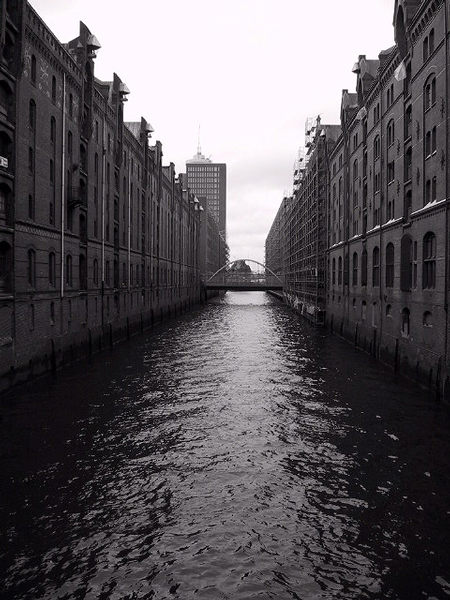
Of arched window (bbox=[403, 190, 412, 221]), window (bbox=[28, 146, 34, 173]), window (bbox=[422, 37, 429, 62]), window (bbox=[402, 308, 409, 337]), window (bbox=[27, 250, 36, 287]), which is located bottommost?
window (bbox=[402, 308, 409, 337])

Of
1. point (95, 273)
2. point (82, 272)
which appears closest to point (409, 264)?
point (82, 272)

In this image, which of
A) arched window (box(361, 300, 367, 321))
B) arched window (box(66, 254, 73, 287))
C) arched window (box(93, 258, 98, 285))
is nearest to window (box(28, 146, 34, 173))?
arched window (box(66, 254, 73, 287))

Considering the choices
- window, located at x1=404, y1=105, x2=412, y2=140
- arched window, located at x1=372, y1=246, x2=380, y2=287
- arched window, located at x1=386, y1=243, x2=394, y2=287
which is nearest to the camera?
window, located at x1=404, y1=105, x2=412, y2=140

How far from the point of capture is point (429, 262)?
20.8m

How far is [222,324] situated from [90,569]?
4438cm

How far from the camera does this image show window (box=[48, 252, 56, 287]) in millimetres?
24994

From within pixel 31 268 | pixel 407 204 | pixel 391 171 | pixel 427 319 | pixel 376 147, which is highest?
pixel 376 147

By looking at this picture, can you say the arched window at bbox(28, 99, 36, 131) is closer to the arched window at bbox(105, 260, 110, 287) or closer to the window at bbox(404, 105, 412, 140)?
the arched window at bbox(105, 260, 110, 287)

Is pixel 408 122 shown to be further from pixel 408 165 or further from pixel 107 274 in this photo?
pixel 107 274

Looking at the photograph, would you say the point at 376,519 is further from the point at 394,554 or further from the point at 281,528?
the point at 281,528

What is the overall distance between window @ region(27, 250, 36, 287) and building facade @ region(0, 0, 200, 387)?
0.05 m

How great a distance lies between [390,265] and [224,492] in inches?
798

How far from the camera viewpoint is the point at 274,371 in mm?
24969

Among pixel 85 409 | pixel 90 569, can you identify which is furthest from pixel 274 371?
pixel 90 569
